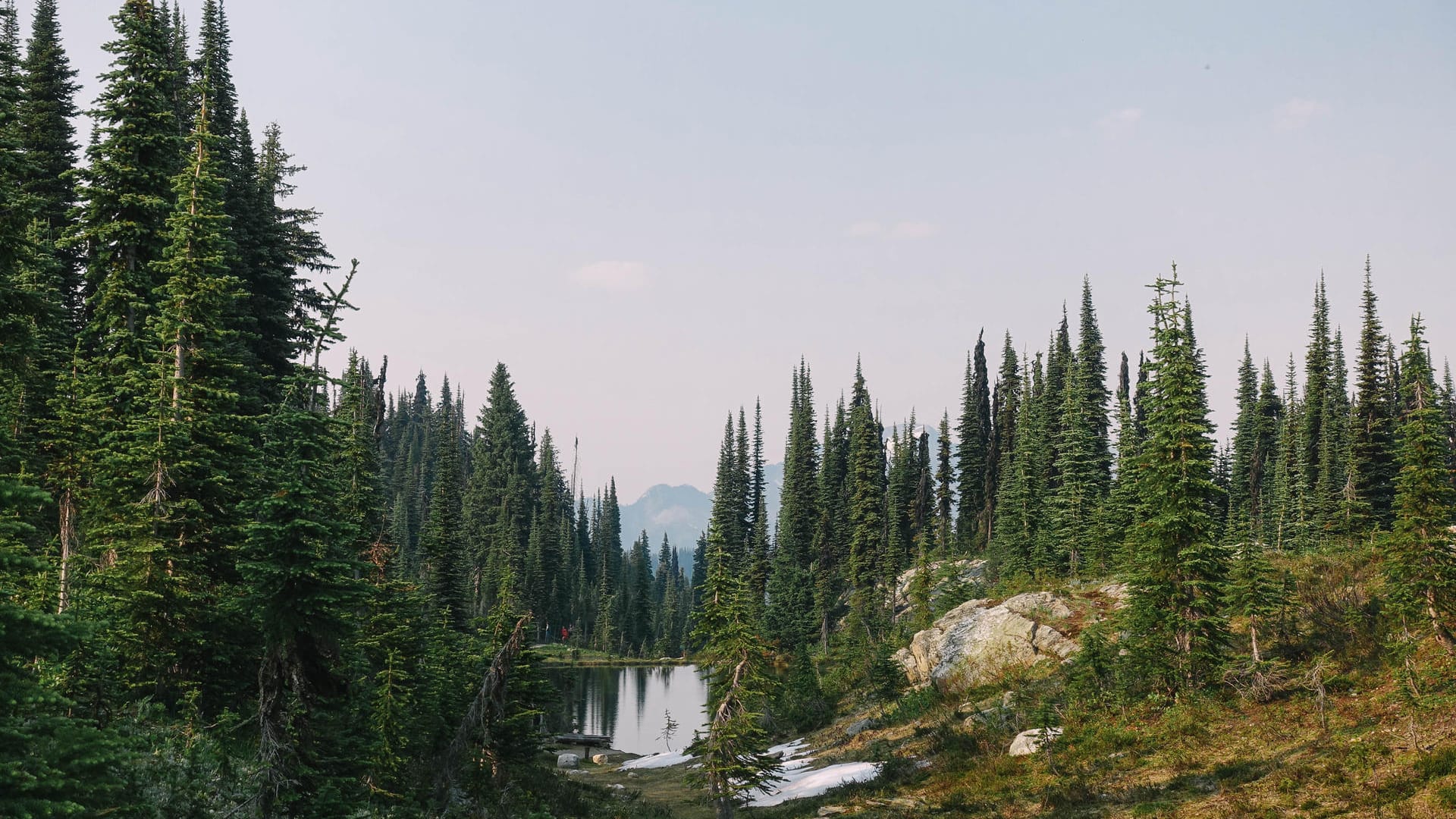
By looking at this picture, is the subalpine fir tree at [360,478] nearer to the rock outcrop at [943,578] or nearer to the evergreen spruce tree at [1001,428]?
the rock outcrop at [943,578]

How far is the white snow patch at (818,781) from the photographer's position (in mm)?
30203

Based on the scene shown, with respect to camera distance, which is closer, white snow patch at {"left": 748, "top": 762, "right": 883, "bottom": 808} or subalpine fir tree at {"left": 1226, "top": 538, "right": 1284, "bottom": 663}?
subalpine fir tree at {"left": 1226, "top": 538, "right": 1284, "bottom": 663}

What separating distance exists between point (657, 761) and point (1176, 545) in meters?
30.3

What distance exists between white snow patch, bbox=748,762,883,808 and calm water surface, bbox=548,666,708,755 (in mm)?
9161

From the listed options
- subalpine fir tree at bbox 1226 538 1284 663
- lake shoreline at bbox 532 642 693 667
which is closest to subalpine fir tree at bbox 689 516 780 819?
subalpine fir tree at bbox 1226 538 1284 663

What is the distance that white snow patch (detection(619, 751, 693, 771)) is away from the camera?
43.7m

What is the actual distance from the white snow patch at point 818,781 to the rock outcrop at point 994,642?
22.3 ft

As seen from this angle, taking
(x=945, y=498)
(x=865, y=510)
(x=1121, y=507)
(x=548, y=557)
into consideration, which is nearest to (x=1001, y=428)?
(x=945, y=498)

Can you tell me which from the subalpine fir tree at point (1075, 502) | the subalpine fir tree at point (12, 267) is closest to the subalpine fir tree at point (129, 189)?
the subalpine fir tree at point (12, 267)

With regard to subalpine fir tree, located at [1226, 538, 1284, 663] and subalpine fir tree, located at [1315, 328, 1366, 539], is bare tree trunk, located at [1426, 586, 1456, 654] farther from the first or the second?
subalpine fir tree, located at [1315, 328, 1366, 539]

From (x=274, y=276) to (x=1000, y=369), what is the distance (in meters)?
74.0

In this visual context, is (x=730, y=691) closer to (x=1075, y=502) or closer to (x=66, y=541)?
(x=66, y=541)

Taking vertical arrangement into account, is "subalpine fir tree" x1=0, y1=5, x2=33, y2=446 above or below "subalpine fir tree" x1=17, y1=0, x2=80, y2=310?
below

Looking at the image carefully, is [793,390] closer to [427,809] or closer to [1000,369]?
[1000,369]
